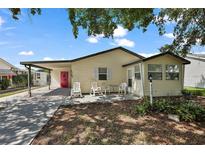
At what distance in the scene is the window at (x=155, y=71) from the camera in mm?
12414

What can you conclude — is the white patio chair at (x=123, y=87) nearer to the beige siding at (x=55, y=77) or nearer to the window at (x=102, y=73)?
the window at (x=102, y=73)

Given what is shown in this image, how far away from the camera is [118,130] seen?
5.30 m

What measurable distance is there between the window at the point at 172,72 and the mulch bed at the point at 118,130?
265 inches

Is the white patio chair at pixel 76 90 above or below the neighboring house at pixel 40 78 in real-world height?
below

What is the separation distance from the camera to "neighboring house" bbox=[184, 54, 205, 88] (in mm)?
21109

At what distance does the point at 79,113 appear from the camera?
24.5 ft

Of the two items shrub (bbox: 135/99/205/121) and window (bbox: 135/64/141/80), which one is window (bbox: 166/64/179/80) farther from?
shrub (bbox: 135/99/205/121)

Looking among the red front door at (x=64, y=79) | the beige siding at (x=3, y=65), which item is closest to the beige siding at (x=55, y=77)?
the red front door at (x=64, y=79)

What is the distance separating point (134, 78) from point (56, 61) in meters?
6.12

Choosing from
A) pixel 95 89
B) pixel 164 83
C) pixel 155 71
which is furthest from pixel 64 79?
pixel 164 83

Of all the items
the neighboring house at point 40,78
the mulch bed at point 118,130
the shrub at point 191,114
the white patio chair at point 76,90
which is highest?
the neighboring house at point 40,78

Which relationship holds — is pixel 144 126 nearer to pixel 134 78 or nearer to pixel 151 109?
pixel 151 109

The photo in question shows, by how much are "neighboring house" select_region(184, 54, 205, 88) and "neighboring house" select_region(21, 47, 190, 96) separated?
10049 mm

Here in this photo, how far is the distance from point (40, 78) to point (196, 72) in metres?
25.2
